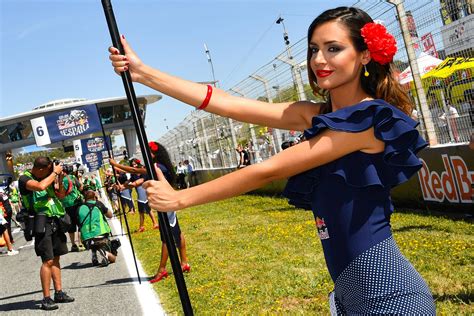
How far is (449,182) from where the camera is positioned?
29.4 feet

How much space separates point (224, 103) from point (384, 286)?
3.56ft

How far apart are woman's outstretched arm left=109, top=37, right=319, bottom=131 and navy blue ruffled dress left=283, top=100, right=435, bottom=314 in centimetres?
49

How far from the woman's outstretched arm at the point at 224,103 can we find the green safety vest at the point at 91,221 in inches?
324

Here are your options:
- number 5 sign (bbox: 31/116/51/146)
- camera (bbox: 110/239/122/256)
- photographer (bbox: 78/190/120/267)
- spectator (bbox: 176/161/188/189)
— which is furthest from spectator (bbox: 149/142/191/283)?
spectator (bbox: 176/161/188/189)

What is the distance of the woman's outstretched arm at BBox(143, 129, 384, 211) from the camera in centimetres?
189

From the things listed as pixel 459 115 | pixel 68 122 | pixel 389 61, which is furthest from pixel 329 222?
pixel 68 122

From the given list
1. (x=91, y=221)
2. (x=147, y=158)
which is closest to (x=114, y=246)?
(x=91, y=221)

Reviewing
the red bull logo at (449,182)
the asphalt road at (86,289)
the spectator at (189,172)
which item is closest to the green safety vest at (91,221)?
the asphalt road at (86,289)

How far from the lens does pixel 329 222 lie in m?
1.96

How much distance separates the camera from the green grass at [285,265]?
5262 millimetres

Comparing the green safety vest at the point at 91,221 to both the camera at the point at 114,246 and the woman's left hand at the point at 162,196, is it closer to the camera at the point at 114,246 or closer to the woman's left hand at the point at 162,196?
the camera at the point at 114,246

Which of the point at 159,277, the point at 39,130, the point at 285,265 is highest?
the point at 39,130

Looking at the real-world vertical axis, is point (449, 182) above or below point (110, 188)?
below

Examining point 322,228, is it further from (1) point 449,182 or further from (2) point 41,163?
(1) point 449,182
